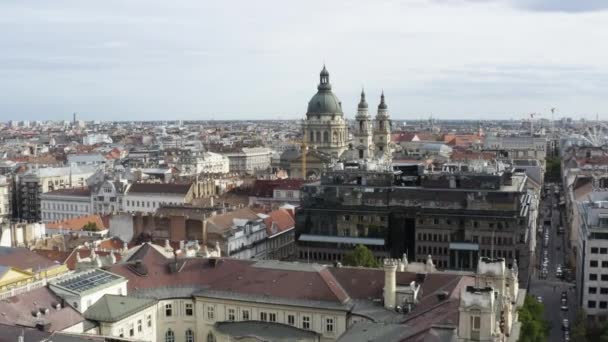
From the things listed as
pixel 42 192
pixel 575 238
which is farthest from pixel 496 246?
pixel 42 192

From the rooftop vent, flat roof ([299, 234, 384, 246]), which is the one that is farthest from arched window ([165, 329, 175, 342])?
flat roof ([299, 234, 384, 246])

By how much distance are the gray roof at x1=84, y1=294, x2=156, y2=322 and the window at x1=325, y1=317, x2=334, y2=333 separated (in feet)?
49.0

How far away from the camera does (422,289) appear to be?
193 feet

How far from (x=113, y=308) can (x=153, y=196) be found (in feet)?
278

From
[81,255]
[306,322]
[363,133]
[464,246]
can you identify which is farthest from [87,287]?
[363,133]

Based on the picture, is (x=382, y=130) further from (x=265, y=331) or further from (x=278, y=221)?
(x=265, y=331)

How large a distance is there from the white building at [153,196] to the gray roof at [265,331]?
76800 mm

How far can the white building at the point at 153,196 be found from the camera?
138 m

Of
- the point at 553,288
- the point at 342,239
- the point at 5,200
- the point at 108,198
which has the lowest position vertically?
the point at 553,288

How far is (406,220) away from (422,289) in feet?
117

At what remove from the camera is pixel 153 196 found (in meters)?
140

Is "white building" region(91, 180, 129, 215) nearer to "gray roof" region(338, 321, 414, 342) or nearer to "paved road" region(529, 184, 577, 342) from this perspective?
"paved road" region(529, 184, 577, 342)

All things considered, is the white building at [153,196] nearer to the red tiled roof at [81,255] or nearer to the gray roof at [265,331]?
the red tiled roof at [81,255]

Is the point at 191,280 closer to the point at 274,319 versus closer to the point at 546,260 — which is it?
the point at 274,319
